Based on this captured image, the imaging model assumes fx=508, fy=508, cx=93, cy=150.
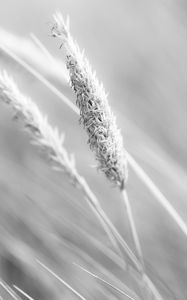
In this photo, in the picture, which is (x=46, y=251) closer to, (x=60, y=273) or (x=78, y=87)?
(x=60, y=273)

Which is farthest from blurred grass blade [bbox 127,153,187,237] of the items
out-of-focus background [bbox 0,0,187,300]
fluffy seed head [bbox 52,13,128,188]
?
out-of-focus background [bbox 0,0,187,300]

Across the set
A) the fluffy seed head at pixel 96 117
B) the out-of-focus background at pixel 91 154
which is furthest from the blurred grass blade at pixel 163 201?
the out-of-focus background at pixel 91 154

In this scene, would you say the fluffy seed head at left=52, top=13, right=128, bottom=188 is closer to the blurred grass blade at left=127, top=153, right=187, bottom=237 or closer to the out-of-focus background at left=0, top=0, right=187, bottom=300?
the blurred grass blade at left=127, top=153, right=187, bottom=237

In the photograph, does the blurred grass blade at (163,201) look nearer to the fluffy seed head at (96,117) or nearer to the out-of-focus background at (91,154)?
the fluffy seed head at (96,117)

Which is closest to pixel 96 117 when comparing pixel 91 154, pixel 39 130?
pixel 39 130

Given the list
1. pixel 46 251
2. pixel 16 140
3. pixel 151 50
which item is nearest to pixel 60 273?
pixel 46 251
